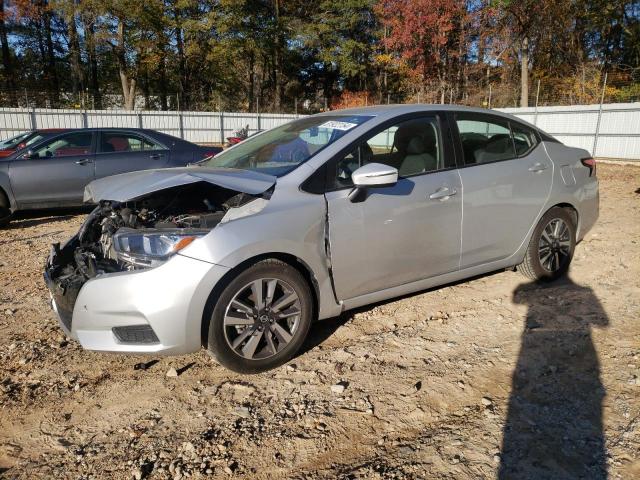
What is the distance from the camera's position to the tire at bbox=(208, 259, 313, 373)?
110 inches

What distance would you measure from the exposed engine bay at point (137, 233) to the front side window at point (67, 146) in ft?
15.2

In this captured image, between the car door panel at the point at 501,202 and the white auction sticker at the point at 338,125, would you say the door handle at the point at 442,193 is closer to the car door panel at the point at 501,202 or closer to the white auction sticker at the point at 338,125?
→ the car door panel at the point at 501,202

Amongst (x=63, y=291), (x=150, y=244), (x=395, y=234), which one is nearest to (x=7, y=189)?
(x=63, y=291)

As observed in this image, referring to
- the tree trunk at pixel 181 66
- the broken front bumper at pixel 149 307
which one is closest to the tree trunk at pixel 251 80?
the tree trunk at pixel 181 66

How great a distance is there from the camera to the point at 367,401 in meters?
2.73

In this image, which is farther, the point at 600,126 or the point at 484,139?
the point at 600,126

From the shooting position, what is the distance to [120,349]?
9.07ft

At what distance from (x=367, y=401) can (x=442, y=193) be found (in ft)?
5.32

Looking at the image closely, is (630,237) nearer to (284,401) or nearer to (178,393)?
(284,401)

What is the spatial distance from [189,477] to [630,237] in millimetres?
6035

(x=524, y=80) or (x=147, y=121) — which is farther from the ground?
(x=524, y=80)

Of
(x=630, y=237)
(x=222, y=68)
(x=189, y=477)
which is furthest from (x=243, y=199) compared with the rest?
(x=222, y=68)

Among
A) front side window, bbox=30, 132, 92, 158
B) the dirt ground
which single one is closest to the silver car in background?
the dirt ground

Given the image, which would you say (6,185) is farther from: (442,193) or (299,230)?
(442,193)
